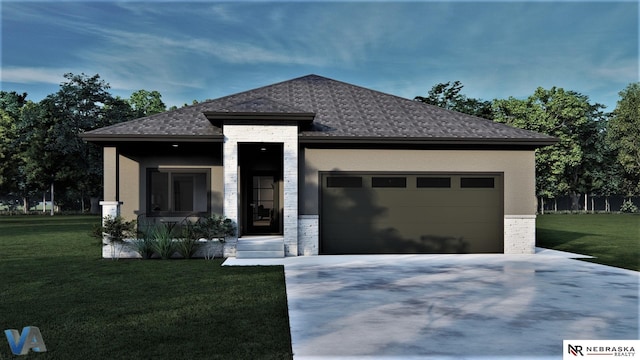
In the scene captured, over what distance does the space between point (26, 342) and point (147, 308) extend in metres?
2.15

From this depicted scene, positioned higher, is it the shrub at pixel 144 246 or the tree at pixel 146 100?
the tree at pixel 146 100

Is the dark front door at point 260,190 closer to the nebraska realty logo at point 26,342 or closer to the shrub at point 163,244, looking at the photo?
the shrub at point 163,244

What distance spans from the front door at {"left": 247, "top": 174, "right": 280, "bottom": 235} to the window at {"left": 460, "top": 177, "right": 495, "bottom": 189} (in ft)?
21.5

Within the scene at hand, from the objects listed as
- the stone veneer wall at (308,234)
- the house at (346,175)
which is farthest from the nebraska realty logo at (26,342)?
the stone veneer wall at (308,234)

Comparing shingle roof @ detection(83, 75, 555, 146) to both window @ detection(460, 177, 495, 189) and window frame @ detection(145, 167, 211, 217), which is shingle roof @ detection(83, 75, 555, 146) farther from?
window frame @ detection(145, 167, 211, 217)

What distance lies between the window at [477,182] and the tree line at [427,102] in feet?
91.0

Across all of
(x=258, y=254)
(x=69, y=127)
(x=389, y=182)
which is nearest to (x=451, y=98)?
(x=389, y=182)

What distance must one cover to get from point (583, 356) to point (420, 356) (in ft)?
5.97

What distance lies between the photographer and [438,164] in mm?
14867

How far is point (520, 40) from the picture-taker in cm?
2483

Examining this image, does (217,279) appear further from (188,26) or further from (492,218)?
(188,26)

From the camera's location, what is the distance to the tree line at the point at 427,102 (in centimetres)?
3941

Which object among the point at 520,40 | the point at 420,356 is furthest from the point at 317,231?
the point at 520,40

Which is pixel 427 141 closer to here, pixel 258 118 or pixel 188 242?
pixel 258 118
